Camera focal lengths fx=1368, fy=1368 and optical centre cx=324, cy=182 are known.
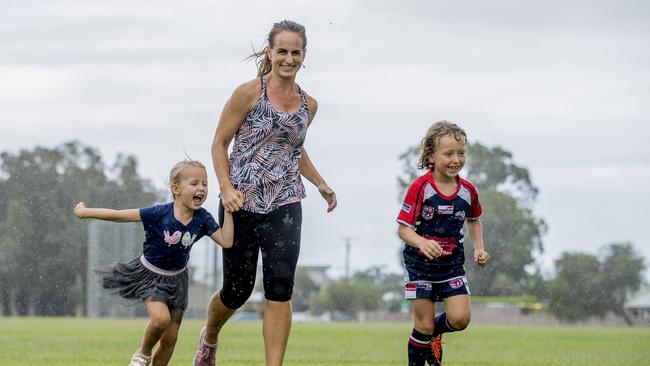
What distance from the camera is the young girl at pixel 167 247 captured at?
805 cm

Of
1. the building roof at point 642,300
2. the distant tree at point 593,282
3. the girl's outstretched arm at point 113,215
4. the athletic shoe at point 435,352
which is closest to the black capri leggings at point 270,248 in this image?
the girl's outstretched arm at point 113,215

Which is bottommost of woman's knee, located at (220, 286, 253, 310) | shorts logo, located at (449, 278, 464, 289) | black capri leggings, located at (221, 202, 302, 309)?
woman's knee, located at (220, 286, 253, 310)

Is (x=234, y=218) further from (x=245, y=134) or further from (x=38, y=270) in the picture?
(x=38, y=270)

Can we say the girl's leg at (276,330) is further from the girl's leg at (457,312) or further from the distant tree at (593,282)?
the distant tree at (593,282)

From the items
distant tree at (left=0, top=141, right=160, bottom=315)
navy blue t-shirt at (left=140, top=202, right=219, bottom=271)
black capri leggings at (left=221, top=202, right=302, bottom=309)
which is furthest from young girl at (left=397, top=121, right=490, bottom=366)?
distant tree at (left=0, top=141, right=160, bottom=315)

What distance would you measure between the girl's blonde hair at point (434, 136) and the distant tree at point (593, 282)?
1881 inches

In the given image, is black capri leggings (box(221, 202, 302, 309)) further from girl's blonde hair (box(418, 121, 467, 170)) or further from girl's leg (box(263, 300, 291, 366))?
girl's blonde hair (box(418, 121, 467, 170))

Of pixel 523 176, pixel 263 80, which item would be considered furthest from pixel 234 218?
pixel 523 176

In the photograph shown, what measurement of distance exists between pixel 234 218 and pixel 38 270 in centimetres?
4284

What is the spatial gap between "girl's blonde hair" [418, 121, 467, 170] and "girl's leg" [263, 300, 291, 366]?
1.41 metres

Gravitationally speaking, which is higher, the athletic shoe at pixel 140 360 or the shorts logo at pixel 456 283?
the shorts logo at pixel 456 283

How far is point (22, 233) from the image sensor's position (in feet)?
151

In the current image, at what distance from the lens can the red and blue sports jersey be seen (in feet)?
27.0

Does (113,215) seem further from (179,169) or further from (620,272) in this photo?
(620,272)
